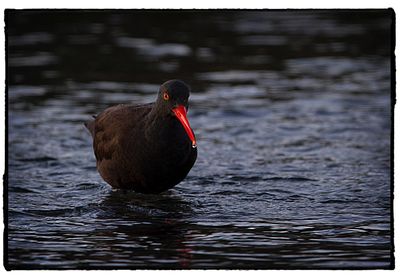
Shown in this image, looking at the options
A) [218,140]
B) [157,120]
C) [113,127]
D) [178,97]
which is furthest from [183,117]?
[218,140]

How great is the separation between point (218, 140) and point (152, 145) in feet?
8.38

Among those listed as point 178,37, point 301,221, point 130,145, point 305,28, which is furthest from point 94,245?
point 305,28

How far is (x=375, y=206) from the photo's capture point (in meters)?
8.07

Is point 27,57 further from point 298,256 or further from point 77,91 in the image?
point 298,256

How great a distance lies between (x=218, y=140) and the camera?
10.4 metres

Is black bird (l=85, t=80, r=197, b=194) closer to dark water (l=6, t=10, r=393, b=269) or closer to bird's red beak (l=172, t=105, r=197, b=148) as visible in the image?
bird's red beak (l=172, t=105, r=197, b=148)

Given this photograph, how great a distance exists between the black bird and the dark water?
284mm

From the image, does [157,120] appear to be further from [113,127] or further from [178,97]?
[113,127]

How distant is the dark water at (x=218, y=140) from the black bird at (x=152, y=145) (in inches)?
11.2

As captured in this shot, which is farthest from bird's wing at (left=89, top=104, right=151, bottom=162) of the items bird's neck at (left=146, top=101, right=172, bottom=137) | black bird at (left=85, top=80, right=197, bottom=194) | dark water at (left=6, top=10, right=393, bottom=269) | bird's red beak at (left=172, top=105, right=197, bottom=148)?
bird's red beak at (left=172, top=105, right=197, bottom=148)

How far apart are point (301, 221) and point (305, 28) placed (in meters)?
5.28

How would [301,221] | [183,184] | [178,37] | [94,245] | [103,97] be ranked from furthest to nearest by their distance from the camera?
[178,37] < [103,97] < [183,184] < [301,221] < [94,245]

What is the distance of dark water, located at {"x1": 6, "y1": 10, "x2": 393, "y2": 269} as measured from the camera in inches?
284

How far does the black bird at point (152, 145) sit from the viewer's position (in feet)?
25.2
